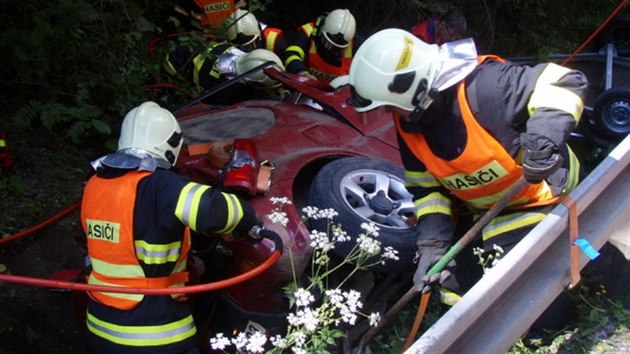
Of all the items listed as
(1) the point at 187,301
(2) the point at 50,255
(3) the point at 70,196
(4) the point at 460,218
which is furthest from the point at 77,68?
(4) the point at 460,218

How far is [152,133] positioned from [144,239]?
21.2 inches

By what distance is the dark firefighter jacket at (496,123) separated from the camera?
8.24ft

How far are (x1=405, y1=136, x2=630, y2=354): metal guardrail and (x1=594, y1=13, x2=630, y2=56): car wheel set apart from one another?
4.69 metres

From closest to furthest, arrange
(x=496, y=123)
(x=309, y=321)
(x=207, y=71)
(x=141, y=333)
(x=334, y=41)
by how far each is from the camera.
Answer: (x=309, y=321) < (x=496, y=123) < (x=141, y=333) < (x=207, y=71) < (x=334, y=41)

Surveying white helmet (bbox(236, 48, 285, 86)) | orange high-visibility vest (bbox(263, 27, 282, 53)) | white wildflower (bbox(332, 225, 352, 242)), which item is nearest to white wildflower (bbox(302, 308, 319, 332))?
white wildflower (bbox(332, 225, 352, 242))

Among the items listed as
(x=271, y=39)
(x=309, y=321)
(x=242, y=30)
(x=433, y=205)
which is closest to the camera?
(x=309, y=321)

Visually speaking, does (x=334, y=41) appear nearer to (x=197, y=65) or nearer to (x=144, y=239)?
(x=197, y=65)

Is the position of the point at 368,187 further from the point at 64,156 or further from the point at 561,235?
the point at 64,156

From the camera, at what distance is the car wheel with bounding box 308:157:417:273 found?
10.3ft

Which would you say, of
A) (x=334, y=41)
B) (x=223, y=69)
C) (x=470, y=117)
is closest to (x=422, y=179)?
(x=470, y=117)

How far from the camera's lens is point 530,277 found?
7.77 ft

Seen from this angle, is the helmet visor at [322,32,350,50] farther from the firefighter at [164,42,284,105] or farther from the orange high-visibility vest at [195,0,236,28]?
the orange high-visibility vest at [195,0,236,28]

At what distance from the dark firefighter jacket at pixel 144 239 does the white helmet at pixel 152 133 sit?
0.54 feet

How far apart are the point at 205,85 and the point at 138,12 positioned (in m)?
0.80
